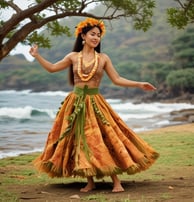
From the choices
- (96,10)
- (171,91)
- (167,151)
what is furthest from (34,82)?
(167,151)

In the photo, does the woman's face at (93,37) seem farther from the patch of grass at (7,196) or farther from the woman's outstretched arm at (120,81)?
the patch of grass at (7,196)

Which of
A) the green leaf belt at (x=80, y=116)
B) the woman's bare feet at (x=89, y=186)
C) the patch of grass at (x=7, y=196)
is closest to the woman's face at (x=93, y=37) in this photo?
the green leaf belt at (x=80, y=116)

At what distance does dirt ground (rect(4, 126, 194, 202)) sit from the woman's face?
1463mm

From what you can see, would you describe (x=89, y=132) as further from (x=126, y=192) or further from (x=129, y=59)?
(x=129, y=59)

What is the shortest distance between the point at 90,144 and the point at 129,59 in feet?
238

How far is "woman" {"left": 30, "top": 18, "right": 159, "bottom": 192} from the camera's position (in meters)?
4.97

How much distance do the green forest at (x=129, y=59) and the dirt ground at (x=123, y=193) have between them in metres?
40.5

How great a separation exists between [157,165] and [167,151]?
1.82 metres

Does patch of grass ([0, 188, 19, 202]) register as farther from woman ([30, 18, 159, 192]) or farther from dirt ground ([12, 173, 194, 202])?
woman ([30, 18, 159, 192])

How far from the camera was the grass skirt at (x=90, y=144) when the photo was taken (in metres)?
4.94

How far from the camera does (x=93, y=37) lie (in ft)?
17.5

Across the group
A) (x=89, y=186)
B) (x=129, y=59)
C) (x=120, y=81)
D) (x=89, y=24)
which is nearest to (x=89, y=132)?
(x=89, y=186)

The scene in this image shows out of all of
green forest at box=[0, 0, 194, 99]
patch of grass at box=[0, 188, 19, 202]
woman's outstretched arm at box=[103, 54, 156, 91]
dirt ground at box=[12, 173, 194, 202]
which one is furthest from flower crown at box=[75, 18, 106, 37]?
green forest at box=[0, 0, 194, 99]

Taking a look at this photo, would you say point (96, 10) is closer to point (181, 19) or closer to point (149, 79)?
point (149, 79)
